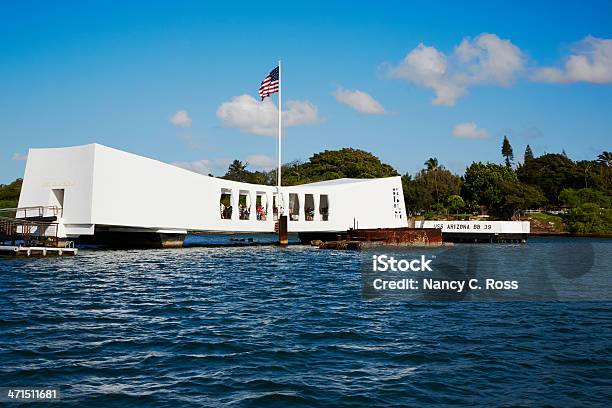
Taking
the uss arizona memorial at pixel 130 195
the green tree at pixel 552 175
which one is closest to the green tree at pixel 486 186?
the green tree at pixel 552 175

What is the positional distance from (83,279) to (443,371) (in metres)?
15.2

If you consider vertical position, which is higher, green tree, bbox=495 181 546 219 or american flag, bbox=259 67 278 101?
american flag, bbox=259 67 278 101

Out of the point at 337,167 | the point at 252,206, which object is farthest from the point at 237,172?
the point at 252,206

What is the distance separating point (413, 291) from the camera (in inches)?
776

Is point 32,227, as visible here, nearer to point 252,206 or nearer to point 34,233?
point 34,233

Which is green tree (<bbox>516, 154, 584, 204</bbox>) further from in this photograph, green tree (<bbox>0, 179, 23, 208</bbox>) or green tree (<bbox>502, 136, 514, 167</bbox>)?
green tree (<bbox>0, 179, 23, 208</bbox>)

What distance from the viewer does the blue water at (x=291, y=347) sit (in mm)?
8250

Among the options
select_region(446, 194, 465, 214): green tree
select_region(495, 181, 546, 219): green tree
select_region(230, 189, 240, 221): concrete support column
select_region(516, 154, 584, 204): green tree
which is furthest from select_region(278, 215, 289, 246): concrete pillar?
select_region(516, 154, 584, 204): green tree

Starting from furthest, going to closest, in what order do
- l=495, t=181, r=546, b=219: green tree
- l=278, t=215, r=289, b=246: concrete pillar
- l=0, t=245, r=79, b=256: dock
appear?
l=495, t=181, r=546, b=219: green tree, l=278, t=215, r=289, b=246: concrete pillar, l=0, t=245, r=79, b=256: dock

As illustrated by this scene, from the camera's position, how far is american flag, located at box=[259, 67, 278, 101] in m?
44.4

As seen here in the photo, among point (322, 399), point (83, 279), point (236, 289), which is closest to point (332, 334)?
point (322, 399)
